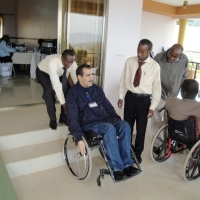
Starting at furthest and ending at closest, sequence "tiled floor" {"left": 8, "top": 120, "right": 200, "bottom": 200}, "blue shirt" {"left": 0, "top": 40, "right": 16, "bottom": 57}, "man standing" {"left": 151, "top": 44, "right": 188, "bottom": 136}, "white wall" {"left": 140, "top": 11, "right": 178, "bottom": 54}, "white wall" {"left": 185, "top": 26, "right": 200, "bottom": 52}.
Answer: "white wall" {"left": 185, "top": 26, "right": 200, "bottom": 52}
"white wall" {"left": 140, "top": 11, "right": 178, "bottom": 54}
"blue shirt" {"left": 0, "top": 40, "right": 16, "bottom": 57}
"man standing" {"left": 151, "top": 44, "right": 188, "bottom": 136}
"tiled floor" {"left": 8, "top": 120, "right": 200, "bottom": 200}

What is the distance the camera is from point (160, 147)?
2.67m

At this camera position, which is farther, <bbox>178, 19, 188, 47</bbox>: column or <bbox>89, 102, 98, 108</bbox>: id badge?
<bbox>178, 19, 188, 47</bbox>: column

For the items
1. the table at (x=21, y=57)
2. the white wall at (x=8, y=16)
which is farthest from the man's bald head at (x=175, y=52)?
the white wall at (x=8, y=16)

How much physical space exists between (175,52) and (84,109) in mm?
1183

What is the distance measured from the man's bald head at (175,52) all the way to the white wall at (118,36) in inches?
58.1

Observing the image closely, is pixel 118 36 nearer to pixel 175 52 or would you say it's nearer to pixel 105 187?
pixel 175 52

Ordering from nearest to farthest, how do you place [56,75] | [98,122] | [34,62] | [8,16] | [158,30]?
[98,122] < [56,75] < [34,62] < [158,30] < [8,16]

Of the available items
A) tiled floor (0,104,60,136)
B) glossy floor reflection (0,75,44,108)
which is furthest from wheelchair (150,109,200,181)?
glossy floor reflection (0,75,44,108)

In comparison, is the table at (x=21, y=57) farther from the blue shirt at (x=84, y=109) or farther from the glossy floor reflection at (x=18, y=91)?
the blue shirt at (x=84, y=109)

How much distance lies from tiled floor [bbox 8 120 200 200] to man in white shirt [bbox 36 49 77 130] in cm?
66

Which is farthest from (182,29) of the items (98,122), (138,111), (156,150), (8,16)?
Result: (8,16)

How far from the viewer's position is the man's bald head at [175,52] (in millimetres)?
2496

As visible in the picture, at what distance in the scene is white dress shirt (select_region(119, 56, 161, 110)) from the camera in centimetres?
237

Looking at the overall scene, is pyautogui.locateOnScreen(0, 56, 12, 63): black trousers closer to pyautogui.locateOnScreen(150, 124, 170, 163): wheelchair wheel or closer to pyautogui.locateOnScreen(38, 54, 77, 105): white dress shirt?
pyautogui.locateOnScreen(38, 54, 77, 105): white dress shirt
